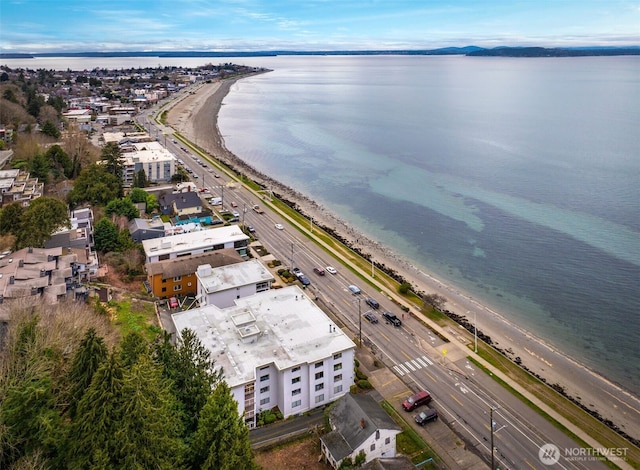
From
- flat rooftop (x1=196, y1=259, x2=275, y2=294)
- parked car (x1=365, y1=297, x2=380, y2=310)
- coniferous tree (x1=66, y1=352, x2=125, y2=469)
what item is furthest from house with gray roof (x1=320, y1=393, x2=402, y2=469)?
flat rooftop (x1=196, y1=259, x2=275, y2=294)

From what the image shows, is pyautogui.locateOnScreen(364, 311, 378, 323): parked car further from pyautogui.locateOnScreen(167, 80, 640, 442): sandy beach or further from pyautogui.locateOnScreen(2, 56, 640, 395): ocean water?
pyautogui.locateOnScreen(2, 56, 640, 395): ocean water

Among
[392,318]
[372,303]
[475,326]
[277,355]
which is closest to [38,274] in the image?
[277,355]

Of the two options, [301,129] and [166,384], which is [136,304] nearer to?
[166,384]

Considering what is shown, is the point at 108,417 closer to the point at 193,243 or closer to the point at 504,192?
the point at 193,243

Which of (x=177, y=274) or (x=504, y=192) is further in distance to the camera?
(x=504, y=192)

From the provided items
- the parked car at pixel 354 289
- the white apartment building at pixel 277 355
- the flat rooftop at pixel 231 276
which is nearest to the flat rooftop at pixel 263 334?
the white apartment building at pixel 277 355
